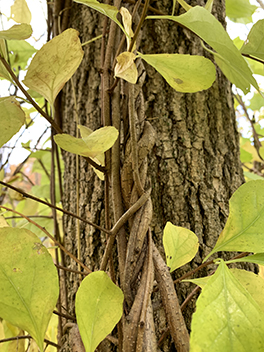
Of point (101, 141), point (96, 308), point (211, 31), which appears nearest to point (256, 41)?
point (211, 31)

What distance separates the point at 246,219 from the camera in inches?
10.9

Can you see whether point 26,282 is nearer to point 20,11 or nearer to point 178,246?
point 178,246

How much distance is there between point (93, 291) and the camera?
9.8 inches

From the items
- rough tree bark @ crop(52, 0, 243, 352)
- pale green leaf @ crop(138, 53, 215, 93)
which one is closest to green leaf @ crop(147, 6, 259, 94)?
pale green leaf @ crop(138, 53, 215, 93)

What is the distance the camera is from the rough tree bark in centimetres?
45

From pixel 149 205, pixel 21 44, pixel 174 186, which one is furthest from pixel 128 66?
pixel 21 44

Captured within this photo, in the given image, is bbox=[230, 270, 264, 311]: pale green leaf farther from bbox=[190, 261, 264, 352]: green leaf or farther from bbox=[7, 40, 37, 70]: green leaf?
bbox=[7, 40, 37, 70]: green leaf

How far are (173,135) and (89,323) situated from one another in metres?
0.33

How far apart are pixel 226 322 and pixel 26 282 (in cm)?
16

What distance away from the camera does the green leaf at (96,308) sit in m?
0.24

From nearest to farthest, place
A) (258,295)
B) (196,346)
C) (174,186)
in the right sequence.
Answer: (196,346)
(258,295)
(174,186)

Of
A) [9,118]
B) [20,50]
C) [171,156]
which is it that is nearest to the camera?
[9,118]

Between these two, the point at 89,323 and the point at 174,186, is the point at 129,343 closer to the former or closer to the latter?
the point at 89,323

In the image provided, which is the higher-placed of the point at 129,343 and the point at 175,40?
the point at 175,40
